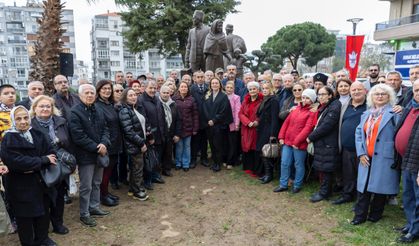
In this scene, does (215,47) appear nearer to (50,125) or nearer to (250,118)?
(250,118)

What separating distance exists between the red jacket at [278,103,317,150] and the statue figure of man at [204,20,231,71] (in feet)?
12.6

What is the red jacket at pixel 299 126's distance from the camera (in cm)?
505

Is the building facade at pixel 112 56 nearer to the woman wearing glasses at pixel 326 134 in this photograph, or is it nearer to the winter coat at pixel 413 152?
the woman wearing glasses at pixel 326 134

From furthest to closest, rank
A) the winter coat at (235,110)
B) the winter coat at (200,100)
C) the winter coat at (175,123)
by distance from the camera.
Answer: the winter coat at (200,100)
the winter coat at (235,110)
the winter coat at (175,123)

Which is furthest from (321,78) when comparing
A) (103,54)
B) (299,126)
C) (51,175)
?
(103,54)

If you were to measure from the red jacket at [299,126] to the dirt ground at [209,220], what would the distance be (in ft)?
3.11

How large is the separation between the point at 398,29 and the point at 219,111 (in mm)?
29753

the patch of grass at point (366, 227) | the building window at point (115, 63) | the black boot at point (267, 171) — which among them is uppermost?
the building window at point (115, 63)

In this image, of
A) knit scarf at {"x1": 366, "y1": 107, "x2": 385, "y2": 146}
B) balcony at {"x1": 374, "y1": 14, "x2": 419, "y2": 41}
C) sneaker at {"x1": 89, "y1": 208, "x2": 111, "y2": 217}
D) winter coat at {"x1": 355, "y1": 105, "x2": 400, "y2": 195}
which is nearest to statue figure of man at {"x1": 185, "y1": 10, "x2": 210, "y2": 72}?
sneaker at {"x1": 89, "y1": 208, "x2": 111, "y2": 217}

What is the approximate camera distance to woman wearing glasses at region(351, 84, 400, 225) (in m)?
3.91

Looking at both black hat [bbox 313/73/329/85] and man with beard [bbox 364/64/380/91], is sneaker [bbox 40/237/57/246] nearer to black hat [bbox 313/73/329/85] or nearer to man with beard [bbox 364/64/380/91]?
black hat [bbox 313/73/329/85]

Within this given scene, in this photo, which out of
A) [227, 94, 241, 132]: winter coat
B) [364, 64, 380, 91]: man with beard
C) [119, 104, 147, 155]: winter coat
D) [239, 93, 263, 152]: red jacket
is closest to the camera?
[119, 104, 147, 155]: winter coat

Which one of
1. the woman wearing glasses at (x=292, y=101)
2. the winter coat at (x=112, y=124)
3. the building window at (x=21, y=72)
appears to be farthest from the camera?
the building window at (x=21, y=72)

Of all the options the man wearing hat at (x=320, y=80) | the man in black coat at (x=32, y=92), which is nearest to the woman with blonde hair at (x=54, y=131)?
the man in black coat at (x=32, y=92)
